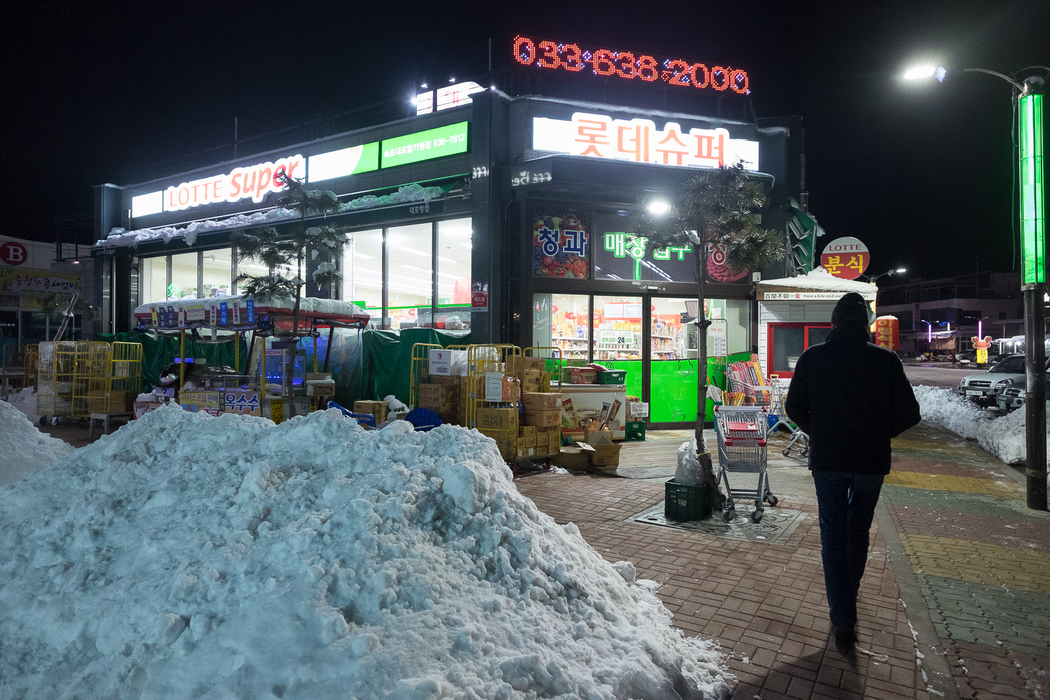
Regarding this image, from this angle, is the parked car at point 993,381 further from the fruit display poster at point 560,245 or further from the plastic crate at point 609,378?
the fruit display poster at point 560,245

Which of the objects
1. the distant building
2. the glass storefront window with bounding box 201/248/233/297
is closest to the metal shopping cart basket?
the glass storefront window with bounding box 201/248/233/297

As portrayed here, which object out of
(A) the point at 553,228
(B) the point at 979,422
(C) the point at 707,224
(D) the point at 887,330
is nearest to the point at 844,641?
(C) the point at 707,224

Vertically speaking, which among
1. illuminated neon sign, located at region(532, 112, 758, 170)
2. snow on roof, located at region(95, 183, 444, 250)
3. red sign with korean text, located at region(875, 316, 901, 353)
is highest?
illuminated neon sign, located at region(532, 112, 758, 170)

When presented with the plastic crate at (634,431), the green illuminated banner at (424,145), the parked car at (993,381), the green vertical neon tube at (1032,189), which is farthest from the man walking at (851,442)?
the parked car at (993,381)

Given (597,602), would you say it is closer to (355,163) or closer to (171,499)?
(171,499)

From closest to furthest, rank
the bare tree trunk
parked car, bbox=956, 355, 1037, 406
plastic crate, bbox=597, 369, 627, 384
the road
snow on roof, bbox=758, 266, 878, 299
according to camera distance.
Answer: the bare tree trunk
plastic crate, bbox=597, 369, 627, 384
snow on roof, bbox=758, 266, 878, 299
parked car, bbox=956, 355, 1037, 406
the road

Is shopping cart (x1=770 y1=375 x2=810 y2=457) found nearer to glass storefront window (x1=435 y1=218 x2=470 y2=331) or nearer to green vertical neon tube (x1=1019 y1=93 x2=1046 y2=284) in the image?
green vertical neon tube (x1=1019 y1=93 x2=1046 y2=284)

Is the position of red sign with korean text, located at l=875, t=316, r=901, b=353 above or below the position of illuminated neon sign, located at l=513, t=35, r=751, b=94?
below

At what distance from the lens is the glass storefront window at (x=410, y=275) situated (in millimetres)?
15273

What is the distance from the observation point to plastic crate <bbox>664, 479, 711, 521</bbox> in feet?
21.1

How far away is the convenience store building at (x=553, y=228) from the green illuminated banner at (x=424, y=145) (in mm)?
39

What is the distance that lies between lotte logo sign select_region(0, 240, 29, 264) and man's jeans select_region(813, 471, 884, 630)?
40.9 metres

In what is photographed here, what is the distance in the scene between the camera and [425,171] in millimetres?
14984

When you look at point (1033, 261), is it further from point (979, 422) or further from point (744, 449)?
point (979, 422)
